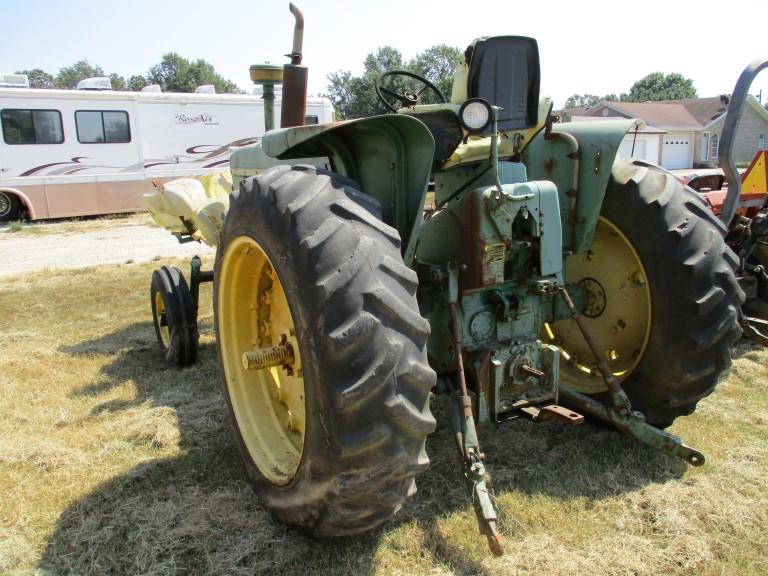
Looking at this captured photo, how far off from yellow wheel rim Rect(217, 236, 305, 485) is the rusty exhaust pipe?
1653 mm

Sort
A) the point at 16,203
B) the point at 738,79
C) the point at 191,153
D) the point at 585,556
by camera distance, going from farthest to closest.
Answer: the point at 191,153 → the point at 16,203 → the point at 738,79 → the point at 585,556

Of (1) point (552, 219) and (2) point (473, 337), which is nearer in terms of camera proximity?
(1) point (552, 219)

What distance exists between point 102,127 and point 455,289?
1507cm

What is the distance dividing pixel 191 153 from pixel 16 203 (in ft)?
13.9

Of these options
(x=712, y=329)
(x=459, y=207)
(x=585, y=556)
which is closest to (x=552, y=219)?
(x=459, y=207)

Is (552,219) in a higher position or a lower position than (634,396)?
higher

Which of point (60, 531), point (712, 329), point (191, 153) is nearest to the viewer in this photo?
point (60, 531)

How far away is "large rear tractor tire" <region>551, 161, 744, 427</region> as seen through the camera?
2.93 meters

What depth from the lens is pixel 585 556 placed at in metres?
2.46

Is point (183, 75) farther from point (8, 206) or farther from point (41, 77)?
point (8, 206)

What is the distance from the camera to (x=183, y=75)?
2594 inches

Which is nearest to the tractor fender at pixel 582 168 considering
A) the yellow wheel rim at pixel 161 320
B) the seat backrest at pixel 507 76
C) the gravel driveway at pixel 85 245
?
the seat backrest at pixel 507 76

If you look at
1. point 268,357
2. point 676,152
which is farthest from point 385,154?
point 676,152

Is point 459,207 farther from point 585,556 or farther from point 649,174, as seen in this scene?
point 585,556
